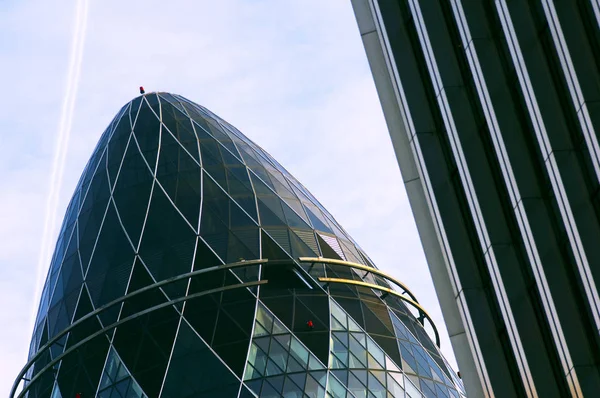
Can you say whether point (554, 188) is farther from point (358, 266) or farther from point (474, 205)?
point (358, 266)

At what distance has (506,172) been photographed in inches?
1064

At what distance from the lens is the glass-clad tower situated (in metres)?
51.5

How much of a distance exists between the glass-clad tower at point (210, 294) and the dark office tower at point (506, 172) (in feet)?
66.7

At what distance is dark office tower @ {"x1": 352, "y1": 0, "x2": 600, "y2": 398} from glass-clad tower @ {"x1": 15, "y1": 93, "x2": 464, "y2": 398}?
20319mm

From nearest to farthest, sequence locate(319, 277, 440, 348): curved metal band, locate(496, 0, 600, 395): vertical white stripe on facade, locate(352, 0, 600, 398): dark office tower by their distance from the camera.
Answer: locate(496, 0, 600, 395): vertical white stripe on facade, locate(352, 0, 600, 398): dark office tower, locate(319, 277, 440, 348): curved metal band

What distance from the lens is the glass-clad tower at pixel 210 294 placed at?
51.5m

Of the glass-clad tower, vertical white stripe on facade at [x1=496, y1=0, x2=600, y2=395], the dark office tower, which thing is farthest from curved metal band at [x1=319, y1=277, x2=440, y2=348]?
vertical white stripe on facade at [x1=496, y1=0, x2=600, y2=395]

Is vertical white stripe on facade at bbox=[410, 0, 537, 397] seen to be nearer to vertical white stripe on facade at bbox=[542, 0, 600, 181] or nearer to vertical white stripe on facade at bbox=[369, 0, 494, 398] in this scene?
vertical white stripe on facade at bbox=[369, 0, 494, 398]

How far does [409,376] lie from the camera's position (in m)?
54.2

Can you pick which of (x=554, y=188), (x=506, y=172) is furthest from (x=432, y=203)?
(x=554, y=188)

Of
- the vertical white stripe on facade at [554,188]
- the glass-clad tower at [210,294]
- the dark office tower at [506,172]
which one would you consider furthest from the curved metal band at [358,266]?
the vertical white stripe on facade at [554,188]

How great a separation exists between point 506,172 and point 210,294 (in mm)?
28775

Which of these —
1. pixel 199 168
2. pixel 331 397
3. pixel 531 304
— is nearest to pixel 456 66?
pixel 531 304

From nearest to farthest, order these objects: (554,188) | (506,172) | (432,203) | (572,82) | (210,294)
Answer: (572,82) → (554,188) → (506,172) → (432,203) → (210,294)
